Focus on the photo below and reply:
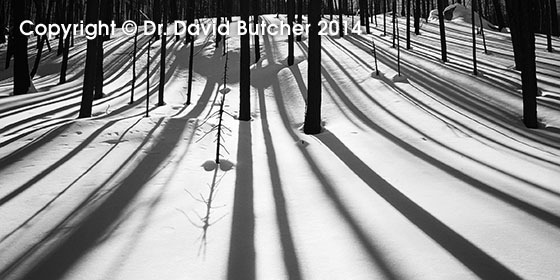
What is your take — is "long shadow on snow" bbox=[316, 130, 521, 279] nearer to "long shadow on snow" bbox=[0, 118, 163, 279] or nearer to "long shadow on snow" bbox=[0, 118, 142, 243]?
"long shadow on snow" bbox=[0, 118, 163, 279]

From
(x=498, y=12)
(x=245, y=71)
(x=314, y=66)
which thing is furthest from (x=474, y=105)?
(x=498, y=12)

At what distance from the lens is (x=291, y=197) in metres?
4.29

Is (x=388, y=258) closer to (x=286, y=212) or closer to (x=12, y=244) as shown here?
(x=286, y=212)

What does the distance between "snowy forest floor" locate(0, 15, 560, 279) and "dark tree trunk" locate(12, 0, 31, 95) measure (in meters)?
4.99

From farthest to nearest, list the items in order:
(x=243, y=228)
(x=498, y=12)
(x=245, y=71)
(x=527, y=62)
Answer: (x=498, y=12) → (x=245, y=71) → (x=527, y=62) → (x=243, y=228)

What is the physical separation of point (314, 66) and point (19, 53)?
1418 centimetres

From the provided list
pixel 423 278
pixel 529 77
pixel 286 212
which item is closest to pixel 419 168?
pixel 286 212

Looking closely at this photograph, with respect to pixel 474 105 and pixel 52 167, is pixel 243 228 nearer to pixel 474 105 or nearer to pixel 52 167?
pixel 52 167

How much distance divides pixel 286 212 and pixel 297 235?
61 cm

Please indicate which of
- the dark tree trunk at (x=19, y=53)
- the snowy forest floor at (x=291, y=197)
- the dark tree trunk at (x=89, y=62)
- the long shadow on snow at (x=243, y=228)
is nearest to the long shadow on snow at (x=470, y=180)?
the snowy forest floor at (x=291, y=197)

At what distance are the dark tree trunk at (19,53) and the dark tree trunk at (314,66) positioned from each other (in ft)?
43.8

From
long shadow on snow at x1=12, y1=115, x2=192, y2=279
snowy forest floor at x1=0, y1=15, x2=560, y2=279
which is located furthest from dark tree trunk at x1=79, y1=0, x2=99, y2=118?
long shadow on snow at x1=12, y1=115, x2=192, y2=279

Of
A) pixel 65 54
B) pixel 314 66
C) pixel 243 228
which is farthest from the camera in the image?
pixel 65 54

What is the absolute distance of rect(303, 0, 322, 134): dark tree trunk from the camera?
27.3ft
